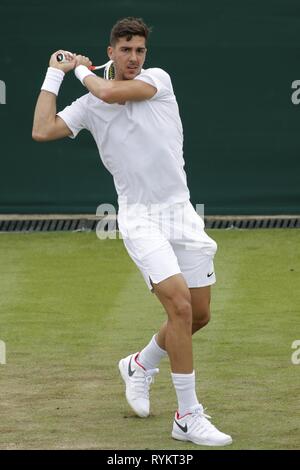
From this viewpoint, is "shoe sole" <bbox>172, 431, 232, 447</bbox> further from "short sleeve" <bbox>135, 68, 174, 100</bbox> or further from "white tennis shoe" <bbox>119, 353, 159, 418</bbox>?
"short sleeve" <bbox>135, 68, 174, 100</bbox>

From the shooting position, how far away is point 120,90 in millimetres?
6973

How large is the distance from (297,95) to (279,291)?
2.94 meters

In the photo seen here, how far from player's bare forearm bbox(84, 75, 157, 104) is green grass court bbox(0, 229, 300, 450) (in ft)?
5.24

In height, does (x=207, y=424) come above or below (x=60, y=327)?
above

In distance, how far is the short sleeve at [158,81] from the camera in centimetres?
707

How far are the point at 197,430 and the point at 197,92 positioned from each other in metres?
6.86

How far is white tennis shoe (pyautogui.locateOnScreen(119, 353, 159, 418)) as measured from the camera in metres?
7.39

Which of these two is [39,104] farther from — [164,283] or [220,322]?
[220,322]

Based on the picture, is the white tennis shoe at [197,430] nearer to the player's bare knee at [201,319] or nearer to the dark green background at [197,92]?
the player's bare knee at [201,319]

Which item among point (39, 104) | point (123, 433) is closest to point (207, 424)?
point (123, 433)

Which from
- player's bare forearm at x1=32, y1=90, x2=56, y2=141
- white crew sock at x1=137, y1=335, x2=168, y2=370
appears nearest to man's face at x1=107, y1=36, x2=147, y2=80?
player's bare forearm at x1=32, y1=90, x2=56, y2=141

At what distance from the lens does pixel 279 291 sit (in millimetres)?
10734

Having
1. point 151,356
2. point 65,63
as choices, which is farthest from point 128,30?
point 151,356

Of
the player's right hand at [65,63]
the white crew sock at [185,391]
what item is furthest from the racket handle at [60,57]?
the white crew sock at [185,391]
